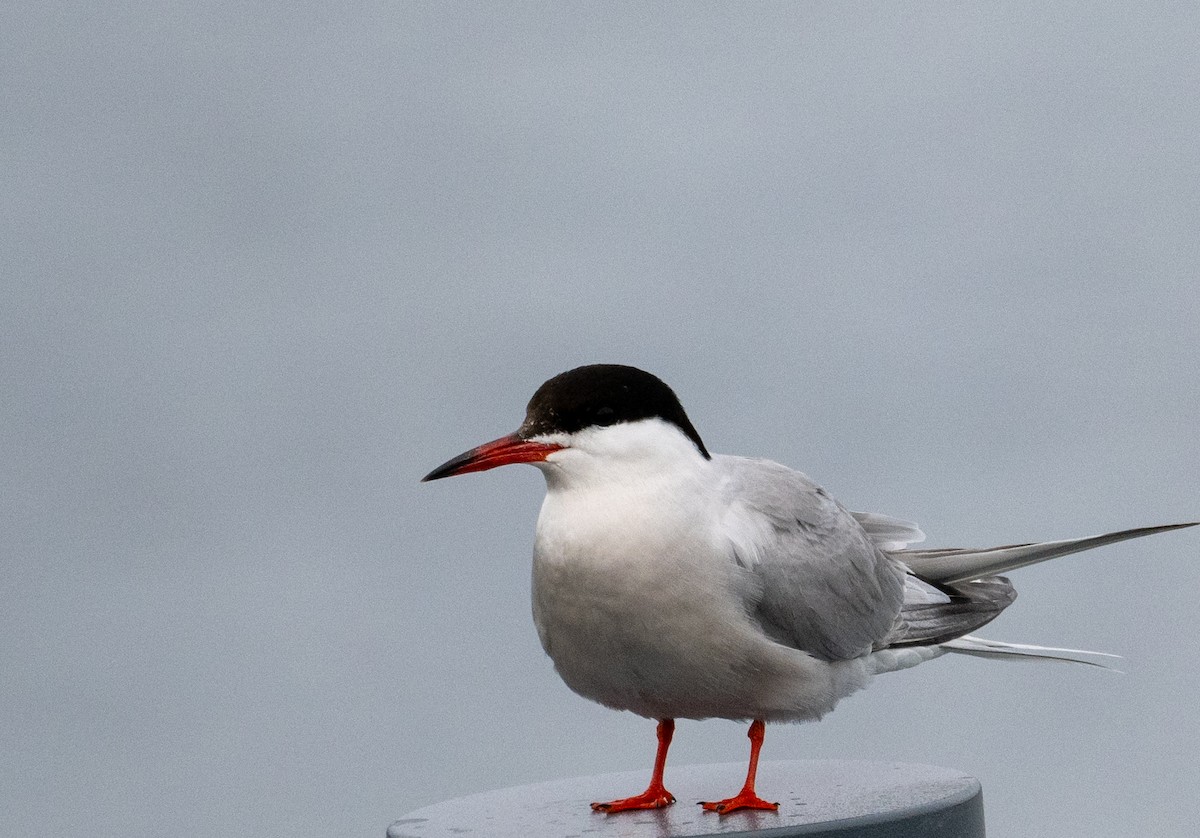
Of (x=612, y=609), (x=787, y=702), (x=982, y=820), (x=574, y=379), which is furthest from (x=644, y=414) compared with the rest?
(x=982, y=820)

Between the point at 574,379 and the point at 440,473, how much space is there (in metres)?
0.46

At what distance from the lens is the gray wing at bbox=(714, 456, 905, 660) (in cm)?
472

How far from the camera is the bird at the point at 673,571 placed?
14.8 ft

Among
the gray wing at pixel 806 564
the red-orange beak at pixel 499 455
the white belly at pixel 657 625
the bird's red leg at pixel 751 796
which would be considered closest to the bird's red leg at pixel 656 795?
the bird's red leg at pixel 751 796

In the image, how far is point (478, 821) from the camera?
5.05 m

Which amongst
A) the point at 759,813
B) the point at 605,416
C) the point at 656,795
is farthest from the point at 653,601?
the point at 656,795

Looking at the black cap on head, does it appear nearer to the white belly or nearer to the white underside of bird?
the white underside of bird

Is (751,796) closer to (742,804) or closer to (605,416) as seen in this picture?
(742,804)

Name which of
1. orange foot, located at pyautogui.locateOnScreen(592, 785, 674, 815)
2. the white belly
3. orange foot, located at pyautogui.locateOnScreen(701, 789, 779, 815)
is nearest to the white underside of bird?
the white belly

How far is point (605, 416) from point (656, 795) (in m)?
1.31

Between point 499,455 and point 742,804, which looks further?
point 742,804

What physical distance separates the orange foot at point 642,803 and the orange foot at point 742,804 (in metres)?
0.23

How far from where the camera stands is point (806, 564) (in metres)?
4.86

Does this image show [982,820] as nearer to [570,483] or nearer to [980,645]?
[980,645]
